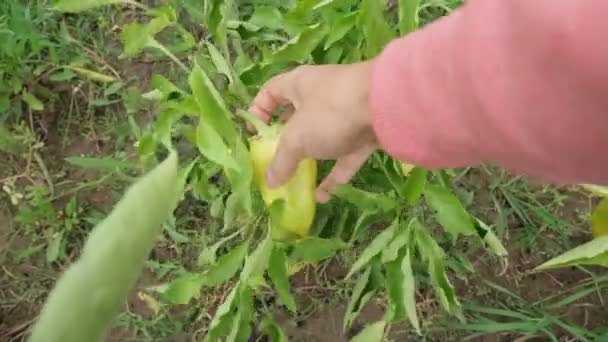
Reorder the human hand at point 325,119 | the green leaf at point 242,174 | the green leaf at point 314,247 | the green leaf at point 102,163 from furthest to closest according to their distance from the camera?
1. the green leaf at point 102,163
2. the green leaf at point 314,247
3. the green leaf at point 242,174
4. the human hand at point 325,119

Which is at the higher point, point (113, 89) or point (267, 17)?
point (267, 17)

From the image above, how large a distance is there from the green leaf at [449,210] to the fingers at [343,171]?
0.10 m

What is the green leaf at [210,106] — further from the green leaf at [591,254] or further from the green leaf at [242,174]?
the green leaf at [591,254]

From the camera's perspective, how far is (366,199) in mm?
1069

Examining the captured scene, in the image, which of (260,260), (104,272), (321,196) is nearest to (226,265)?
Answer: (260,260)

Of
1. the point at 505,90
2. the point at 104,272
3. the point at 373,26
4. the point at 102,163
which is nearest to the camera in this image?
the point at 104,272

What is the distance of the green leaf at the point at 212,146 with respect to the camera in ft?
3.10

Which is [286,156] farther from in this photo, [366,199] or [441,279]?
[441,279]

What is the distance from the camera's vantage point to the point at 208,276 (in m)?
1.12

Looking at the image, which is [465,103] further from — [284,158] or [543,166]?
[284,158]

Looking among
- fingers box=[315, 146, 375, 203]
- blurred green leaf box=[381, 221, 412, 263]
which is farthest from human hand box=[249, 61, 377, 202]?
blurred green leaf box=[381, 221, 412, 263]

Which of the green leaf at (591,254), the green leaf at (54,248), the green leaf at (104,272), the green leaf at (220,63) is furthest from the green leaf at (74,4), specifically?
the green leaf at (104,272)

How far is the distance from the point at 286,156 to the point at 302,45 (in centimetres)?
19

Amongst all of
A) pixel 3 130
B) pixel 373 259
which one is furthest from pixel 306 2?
pixel 3 130
